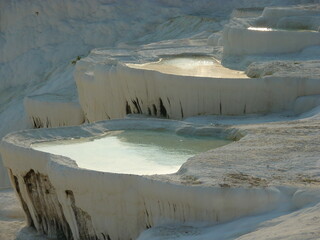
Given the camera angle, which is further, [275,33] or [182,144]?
[275,33]

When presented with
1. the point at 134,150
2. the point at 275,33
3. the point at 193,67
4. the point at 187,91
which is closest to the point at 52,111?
the point at 193,67

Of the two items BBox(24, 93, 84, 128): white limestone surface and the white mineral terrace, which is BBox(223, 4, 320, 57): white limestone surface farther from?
BBox(24, 93, 84, 128): white limestone surface

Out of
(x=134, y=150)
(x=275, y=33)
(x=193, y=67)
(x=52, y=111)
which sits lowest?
(x=52, y=111)

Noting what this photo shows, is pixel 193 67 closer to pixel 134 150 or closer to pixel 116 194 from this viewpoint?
pixel 134 150

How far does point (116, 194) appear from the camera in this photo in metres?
8.88

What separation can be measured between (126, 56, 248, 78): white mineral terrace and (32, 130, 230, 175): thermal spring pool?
301cm

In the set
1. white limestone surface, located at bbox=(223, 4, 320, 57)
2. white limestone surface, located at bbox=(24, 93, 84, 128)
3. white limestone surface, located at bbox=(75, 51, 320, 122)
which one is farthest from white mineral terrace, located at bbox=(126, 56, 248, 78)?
white limestone surface, located at bbox=(24, 93, 84, 128)

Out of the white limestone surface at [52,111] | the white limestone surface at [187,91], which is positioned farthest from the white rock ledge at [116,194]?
the white limestone surface at [52,111]

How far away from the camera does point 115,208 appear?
902 cm

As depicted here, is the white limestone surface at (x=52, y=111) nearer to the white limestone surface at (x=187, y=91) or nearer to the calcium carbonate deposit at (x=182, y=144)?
the calcium carbonate deposit at (x=182, y=144)

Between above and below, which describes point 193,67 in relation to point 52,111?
above

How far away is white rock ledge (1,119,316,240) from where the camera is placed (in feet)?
26.7

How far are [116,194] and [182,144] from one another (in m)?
1.94

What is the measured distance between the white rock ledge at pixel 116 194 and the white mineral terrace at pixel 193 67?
2891 mm
